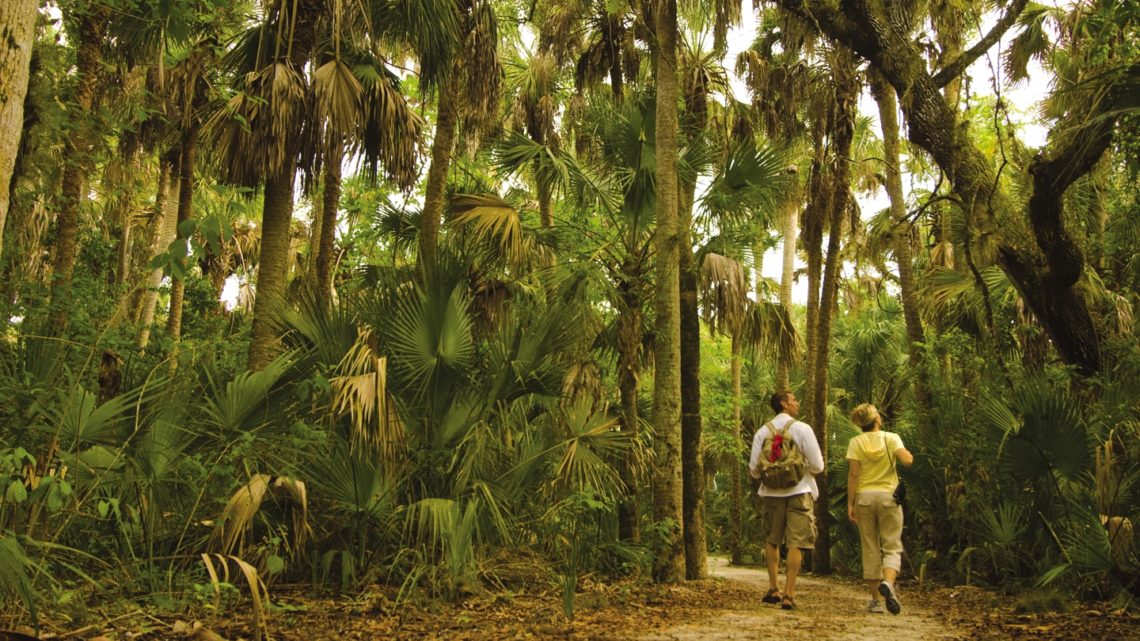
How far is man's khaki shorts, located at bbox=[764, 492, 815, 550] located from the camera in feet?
25.5

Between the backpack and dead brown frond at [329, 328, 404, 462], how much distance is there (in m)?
3.22

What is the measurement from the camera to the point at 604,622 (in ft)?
21.4

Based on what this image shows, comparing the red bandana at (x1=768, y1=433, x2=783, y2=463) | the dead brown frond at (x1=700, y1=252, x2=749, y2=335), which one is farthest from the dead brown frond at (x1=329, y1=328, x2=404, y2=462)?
the dead brown frond at (x1=700, y1=252, x2=749, y2=335)

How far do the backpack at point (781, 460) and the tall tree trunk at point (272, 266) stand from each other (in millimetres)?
4769

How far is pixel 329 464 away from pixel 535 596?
2137 mm

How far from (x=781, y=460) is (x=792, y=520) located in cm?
53

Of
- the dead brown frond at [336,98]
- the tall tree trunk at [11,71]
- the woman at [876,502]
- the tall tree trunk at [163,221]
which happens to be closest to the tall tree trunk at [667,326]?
the woman at [876,502]

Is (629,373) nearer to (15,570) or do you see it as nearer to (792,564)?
(792,564)

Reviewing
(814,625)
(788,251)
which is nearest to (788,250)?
(788,251)

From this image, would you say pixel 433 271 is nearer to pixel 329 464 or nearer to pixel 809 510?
pixel 329 464

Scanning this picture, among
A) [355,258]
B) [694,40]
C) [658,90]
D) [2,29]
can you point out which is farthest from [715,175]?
[2,29]

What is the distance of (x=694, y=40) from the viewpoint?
14273mm

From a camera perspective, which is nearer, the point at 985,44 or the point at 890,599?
the point at 890,599

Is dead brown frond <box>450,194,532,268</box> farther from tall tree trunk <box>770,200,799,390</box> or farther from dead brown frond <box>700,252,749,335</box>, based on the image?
tall tree trunk <box>770,200,799,390</box>
